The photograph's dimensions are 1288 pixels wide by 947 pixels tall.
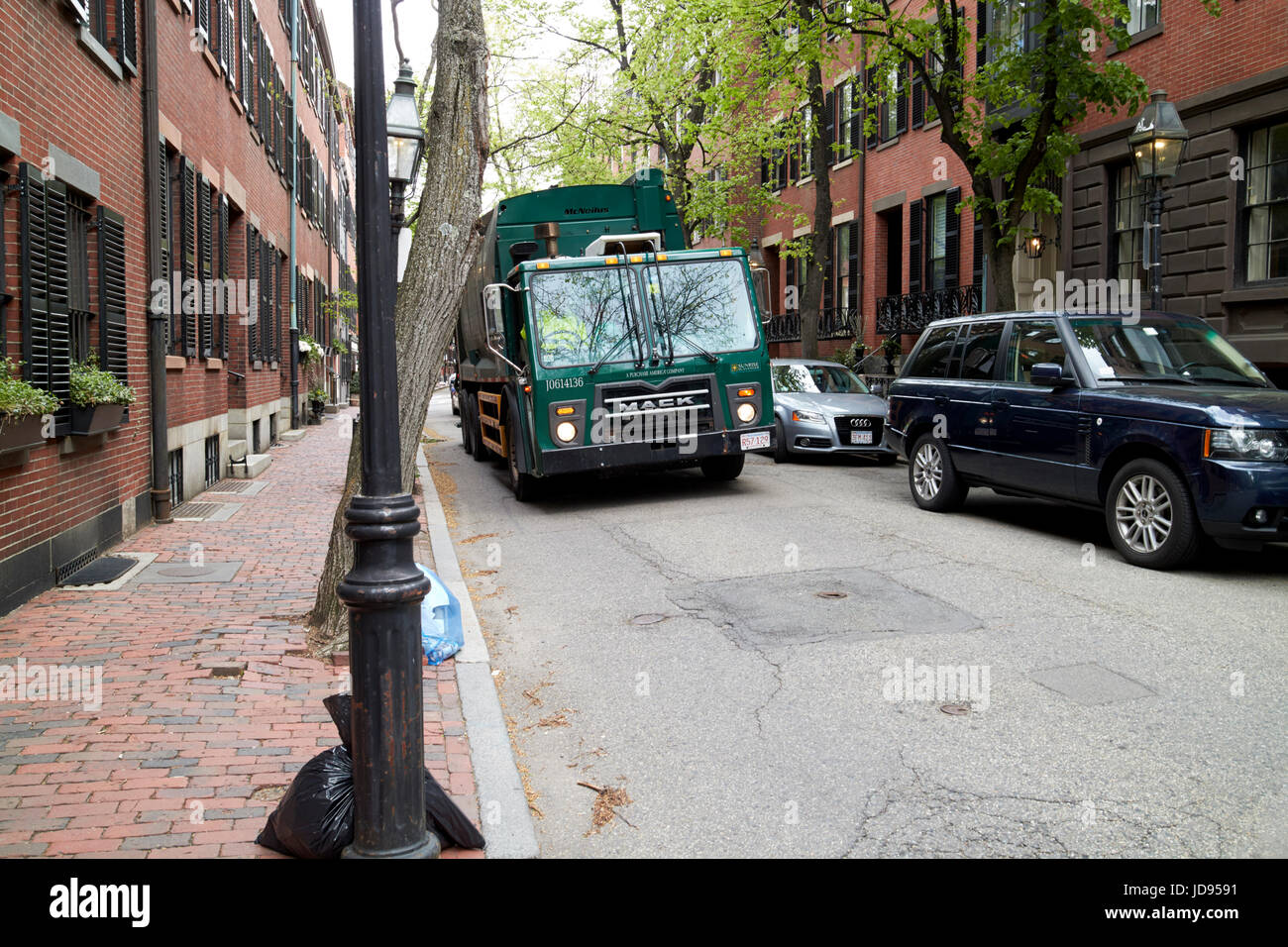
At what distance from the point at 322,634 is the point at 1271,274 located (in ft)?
45.2

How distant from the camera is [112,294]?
31.2 ft

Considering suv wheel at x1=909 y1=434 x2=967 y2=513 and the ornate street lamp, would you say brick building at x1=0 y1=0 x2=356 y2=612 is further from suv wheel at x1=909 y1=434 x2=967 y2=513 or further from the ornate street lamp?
suv wheel at x1=909 y1=434 x2=967 y2=513

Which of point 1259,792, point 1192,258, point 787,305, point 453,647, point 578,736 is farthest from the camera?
point 787,305

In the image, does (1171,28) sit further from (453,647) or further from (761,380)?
(453,647)

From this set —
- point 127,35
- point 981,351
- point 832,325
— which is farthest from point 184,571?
point 832,325

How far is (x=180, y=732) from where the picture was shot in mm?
4773

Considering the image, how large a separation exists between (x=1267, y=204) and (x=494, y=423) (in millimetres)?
10712

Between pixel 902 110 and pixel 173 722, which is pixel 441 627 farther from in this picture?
pixel 902 110

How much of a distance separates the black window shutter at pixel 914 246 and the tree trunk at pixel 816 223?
336 cm

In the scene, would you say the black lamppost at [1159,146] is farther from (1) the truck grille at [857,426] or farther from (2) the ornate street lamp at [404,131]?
(2) the ornate street lamp at [404,131]

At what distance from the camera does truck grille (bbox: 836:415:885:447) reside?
15648mm

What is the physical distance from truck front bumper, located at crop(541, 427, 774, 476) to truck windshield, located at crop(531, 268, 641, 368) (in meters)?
0.93

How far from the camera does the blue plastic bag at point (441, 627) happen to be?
6.14 metres

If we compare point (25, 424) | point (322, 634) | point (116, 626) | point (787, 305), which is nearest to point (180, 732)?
point (322, 634)
